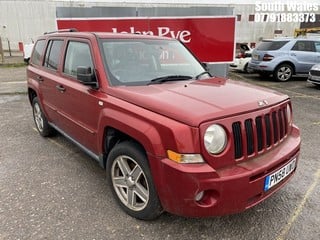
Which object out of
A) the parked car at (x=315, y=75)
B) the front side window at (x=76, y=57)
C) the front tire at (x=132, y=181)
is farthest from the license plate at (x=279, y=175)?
the parked car at (x=315, y=75)

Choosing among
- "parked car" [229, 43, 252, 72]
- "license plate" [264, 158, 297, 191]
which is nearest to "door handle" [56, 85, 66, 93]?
"license plate" [264, 158, 297, 191]

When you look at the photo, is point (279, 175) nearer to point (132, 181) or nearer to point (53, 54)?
point (132, 181)

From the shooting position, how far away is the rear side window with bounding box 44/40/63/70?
4304 mm

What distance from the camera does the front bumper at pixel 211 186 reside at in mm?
2307

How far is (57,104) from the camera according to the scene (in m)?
4.31

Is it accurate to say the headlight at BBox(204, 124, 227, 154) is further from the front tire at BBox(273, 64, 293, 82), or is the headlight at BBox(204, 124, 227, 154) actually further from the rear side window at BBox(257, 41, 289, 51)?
the rear side window at BBox(257, 41, 289, 51)

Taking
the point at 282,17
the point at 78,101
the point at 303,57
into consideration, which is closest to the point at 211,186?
the point at 78,101

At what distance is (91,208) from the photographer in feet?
10.4

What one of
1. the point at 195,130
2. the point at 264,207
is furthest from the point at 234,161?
the point at 264,207

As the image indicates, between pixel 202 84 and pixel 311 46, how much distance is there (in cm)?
1040

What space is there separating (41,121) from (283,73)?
9472 millimetres

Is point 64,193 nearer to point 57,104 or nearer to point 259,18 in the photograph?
point 57,104

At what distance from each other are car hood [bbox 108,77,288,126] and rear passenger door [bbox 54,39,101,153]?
439 millimetres

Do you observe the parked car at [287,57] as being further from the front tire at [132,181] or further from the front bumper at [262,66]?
the front tire at [132,181]
